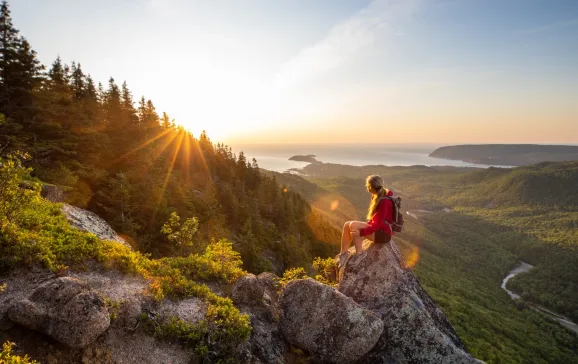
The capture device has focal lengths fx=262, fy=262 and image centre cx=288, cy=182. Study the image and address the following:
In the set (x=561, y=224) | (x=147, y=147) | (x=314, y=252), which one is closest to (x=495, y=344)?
(x=314, y=252)

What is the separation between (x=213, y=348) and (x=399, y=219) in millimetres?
9556

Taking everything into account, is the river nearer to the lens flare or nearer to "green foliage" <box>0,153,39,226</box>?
the lens flare

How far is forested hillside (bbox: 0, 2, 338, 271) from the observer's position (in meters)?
24.0

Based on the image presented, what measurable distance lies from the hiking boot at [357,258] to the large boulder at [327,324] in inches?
81.6

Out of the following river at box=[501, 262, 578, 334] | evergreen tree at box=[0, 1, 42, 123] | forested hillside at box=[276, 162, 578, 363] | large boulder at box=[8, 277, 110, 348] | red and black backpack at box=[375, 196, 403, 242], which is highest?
evergreen tree at box=[0, 1, 42, 123]

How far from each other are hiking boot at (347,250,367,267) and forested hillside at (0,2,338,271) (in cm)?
1400

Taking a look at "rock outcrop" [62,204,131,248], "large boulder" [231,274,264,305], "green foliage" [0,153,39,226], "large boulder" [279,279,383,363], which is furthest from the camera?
"rock outcrop" [62,204,131,248]

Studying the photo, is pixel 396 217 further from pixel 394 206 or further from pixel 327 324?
pixel 327 324

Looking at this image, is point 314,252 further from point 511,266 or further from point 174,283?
point 511,266

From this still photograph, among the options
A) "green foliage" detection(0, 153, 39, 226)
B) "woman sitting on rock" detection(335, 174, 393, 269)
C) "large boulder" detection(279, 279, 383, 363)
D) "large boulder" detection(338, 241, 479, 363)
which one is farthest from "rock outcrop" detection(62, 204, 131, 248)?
"large boulder" detection(338, 241, 479, 363)

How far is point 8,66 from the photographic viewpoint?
25094mm

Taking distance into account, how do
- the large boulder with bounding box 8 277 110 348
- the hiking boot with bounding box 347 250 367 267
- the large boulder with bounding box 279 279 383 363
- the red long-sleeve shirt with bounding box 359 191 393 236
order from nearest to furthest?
the large boulder with bounding box 8 277 110 348 → the large boulder with bounding box 279 279 383 363 → the red long-sleeve shirt with bounding box 359 191 393 236 → the hiking boot with bounding box 347 250 367 267

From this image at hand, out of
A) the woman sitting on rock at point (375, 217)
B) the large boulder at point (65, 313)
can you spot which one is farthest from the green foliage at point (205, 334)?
the woman sitting on rock at point (375, 217)

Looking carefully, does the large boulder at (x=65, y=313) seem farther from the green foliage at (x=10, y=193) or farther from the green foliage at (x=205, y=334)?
the green foliage at (x=10, y=193)
